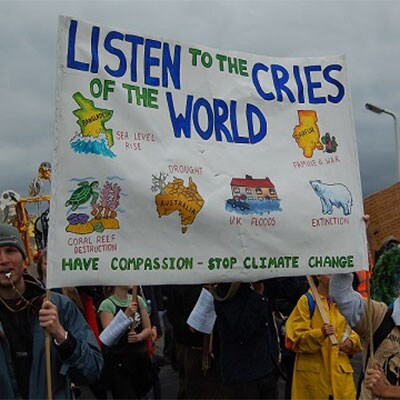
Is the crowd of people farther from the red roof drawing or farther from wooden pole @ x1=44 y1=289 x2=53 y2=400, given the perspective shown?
the red roof drawing

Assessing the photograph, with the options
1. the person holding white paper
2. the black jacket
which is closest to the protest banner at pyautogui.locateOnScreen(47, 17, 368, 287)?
the black jacket

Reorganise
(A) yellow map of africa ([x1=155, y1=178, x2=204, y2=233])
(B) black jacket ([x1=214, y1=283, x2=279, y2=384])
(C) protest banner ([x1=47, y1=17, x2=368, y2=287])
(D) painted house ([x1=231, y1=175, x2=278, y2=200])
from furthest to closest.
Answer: (B) black jacket ([x1=214, y1=283, x2=279, y2=384]) < (D) painted house ([x1=231, y1=175, x2=278, y2=200]) < (A) yellow map of africa ([x1=155, y1=178, x2=204, y2=233]) < (C) protest banner ([x1=47, y1=17, x2=368, y2=287])

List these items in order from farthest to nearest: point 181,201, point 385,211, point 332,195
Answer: point 385,211, point 332,195, point 181,201

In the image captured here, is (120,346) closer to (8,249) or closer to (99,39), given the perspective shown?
(8,249)

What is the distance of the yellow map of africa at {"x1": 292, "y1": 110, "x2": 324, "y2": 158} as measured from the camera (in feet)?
11.7

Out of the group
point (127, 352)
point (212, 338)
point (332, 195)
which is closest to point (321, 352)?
point (212, 338)

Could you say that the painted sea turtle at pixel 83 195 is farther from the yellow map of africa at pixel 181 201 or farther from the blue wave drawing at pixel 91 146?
the yellow map of africa at pixel 181 201

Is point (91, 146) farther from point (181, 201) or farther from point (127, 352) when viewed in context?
point (127, 352)

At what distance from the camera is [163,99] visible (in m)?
3.29

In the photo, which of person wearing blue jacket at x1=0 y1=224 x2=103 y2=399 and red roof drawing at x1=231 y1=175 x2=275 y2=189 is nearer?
person wearing blue jacket at x1=0 y1=224 x2=103 y2=399

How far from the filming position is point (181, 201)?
3207 millimetres

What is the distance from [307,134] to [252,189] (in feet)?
1.64

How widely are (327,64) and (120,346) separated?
9.98 feet

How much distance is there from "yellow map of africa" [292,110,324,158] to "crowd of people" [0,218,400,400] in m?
0.70
